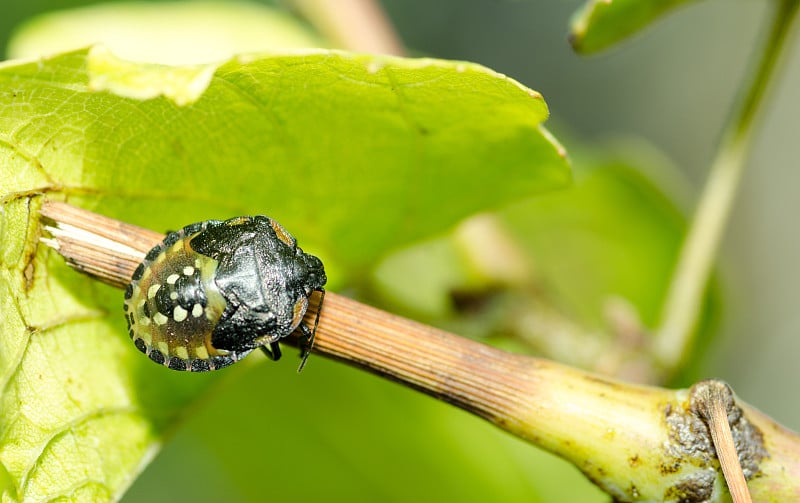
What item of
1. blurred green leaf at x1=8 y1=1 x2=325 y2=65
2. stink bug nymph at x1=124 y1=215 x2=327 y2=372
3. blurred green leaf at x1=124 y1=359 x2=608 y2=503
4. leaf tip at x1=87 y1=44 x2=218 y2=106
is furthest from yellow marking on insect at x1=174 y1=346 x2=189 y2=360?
blurred green leaf at x1=8 y1=1 x2=325 y2=65

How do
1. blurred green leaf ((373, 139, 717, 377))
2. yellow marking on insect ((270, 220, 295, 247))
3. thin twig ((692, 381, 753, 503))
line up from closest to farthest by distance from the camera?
1. thin twig ((692, 381, 753, 503))
2. yellow marking on insect ((270, 220, 295, 247))
3. blurred green leaf ((373, 139, 717, 377))

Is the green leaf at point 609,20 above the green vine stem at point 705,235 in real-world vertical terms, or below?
above

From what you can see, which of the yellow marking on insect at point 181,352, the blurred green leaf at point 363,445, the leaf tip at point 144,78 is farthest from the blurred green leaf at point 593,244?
the leaf tip at point 144,78

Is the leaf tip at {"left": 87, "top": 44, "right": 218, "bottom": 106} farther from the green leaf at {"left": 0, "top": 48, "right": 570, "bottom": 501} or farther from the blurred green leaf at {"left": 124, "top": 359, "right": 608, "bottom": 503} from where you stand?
the blurred green leaf at {"left": 124, "top": 359, "right": 608, "bottom": 503}

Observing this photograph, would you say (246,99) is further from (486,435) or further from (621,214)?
(621,214)

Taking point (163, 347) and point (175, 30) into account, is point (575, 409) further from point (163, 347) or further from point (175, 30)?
point (175, 30)

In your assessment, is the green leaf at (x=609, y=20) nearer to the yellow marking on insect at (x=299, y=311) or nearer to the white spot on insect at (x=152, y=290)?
the yellow marking on insect at (x=299, y=311)
